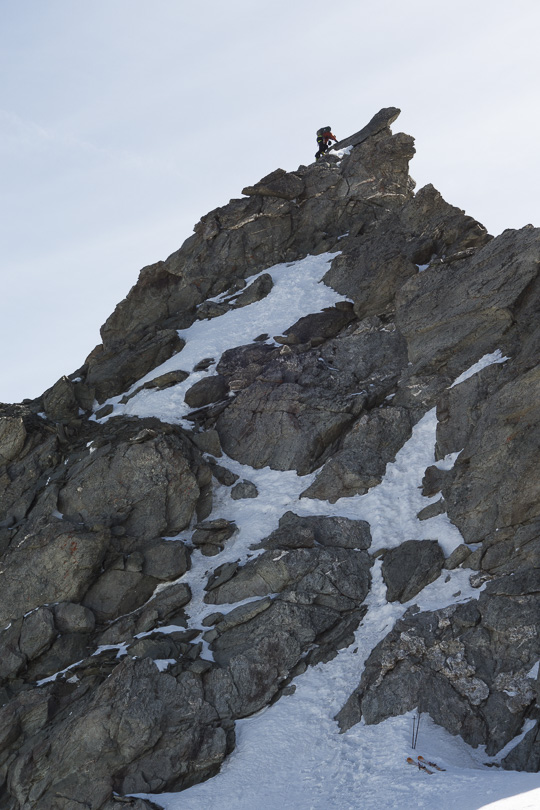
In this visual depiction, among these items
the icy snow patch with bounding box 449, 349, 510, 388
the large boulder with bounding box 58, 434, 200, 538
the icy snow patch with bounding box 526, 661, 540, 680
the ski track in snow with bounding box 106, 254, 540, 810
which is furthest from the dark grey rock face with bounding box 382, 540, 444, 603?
the large boulder with bounding box 58, 434, 200, 538

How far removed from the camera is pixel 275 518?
86.8 ft

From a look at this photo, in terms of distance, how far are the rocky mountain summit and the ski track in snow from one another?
191 mm

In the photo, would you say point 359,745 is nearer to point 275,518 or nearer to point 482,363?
point 275,518

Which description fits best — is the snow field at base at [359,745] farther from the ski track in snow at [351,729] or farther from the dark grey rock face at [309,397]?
the dark grey rock face at [309,397]

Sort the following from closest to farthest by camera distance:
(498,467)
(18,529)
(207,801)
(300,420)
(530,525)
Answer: (207,801)
(530,525)
(498,467)
(18,529)
(300,420)

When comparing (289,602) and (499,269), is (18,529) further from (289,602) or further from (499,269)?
(499,269)

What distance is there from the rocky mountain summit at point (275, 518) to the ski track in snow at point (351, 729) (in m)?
0.19

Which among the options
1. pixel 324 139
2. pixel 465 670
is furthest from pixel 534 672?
pixel 324 139

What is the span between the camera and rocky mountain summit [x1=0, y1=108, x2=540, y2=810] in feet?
63.1

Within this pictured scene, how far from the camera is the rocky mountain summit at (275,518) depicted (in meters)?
19.2

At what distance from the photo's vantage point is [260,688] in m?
20.7

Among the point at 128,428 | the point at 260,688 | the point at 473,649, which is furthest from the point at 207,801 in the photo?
the point at 128,428

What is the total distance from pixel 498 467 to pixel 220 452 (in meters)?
12.4

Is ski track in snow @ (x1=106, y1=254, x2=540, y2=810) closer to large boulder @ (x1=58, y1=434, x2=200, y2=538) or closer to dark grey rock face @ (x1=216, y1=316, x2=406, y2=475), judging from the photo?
dark grey rock face @ (x1=216, y1=316, x2=406, y2=475)
